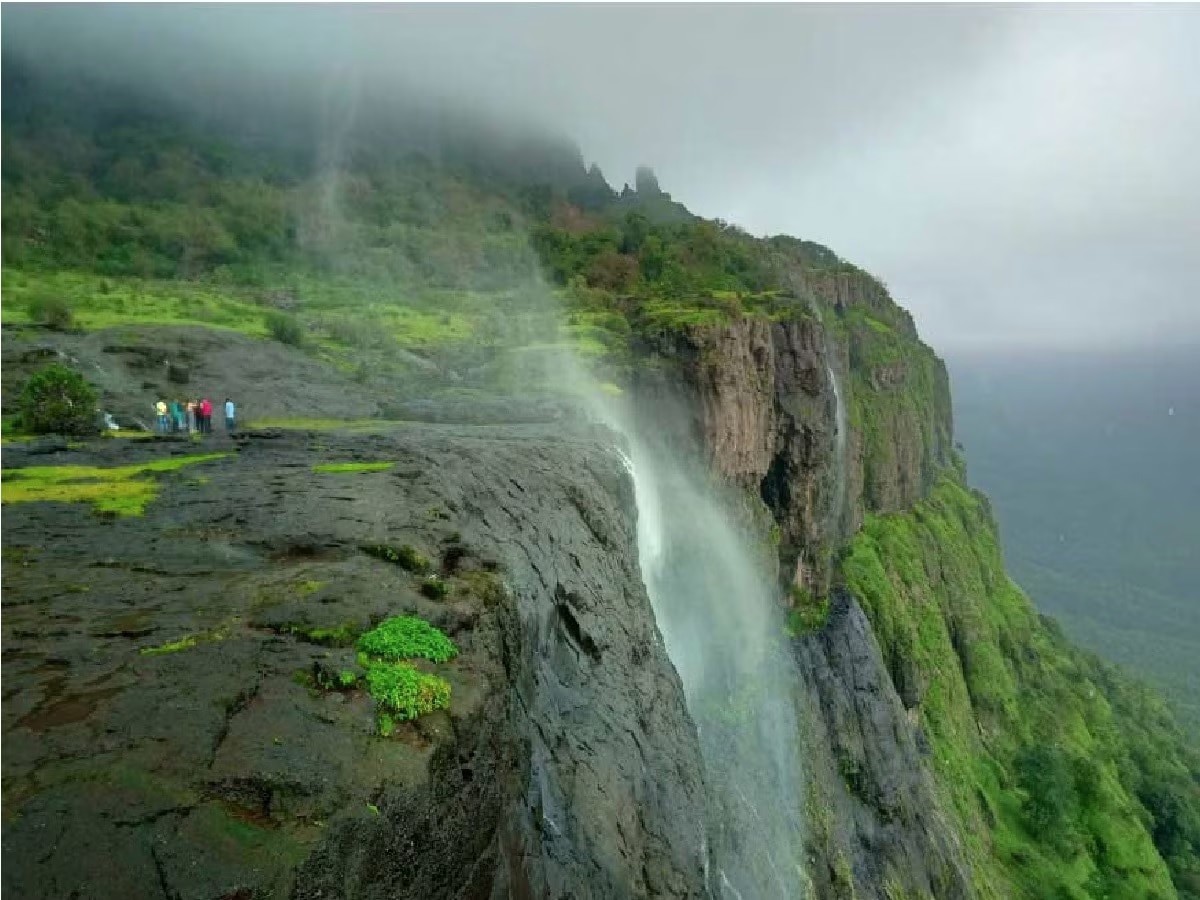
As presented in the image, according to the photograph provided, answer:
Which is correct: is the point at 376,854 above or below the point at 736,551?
above

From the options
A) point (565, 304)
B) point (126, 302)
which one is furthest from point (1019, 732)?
point (126, 302)

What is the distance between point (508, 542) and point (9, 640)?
6.27 m

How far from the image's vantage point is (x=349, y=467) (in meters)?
14.6

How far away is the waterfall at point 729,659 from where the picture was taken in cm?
2322

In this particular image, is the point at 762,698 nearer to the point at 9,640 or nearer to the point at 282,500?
the point at 282,500

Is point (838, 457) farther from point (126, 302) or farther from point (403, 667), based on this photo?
point (403, 667)

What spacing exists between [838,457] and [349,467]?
4049cm

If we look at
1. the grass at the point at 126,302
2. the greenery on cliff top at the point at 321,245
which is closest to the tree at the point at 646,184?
the greenery on cliff top at the point at 321,245

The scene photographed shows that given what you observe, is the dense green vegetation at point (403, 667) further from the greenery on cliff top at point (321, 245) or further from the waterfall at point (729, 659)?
the greenery on cliff top at point (321, 245)

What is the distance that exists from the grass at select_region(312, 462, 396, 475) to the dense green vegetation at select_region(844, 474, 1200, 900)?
3766 centimetres

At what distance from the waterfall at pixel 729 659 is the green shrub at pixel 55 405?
1398 cm

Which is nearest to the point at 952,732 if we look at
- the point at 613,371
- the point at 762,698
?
the point at 762,698

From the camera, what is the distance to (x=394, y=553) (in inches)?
400

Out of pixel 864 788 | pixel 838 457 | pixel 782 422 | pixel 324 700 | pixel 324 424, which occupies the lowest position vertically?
pixel 864 788
